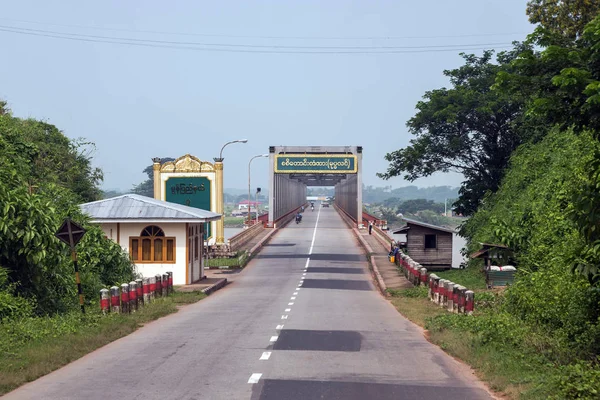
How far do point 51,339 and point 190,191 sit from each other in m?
34.4

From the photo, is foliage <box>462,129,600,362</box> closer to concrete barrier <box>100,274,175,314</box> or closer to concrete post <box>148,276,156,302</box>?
concrete barrier <box>100,274,175,314</box>

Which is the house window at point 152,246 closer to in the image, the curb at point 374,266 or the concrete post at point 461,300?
the curb at point 374,266

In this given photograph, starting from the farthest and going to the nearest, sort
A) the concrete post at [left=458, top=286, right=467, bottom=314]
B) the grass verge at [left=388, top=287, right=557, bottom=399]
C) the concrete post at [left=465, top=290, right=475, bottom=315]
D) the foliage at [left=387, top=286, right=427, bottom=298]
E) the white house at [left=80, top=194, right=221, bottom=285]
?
1. the white house at [left=80, top=194, right=221, bottom=285]
2. the foliage at [left=387, top=286, right=427, bottom=298]
3. the concrete post at [left=458, top=286, right=467, bottom=314]
4. the concrete post at [left=465, top=290, right=475, bottom=315]
5. the grass verge at [left=388, top=287, right=557, bottom=399]

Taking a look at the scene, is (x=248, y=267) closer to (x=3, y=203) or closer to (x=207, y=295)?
(x=207, y=295)

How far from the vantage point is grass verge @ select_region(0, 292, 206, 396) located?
11477 millimetres

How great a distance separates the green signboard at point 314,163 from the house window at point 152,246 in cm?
4700

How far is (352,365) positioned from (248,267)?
3118cm

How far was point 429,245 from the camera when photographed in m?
45.1

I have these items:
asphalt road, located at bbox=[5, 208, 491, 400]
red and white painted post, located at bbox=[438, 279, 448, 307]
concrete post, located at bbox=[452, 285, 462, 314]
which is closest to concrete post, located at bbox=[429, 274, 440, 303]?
red and white painted post, located at bbox=[438, 279, 448, 307]

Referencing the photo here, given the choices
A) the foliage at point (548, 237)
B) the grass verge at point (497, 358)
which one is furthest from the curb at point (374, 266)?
the grass verge at point (497, 358)

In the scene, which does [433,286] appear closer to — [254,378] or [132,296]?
[132,296]

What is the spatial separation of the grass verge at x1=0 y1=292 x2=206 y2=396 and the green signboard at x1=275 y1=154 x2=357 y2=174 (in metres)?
59.6

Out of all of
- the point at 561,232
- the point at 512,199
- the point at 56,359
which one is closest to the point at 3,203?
the point at 56,359

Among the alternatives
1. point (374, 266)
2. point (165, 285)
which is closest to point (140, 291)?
point (165, 285)
